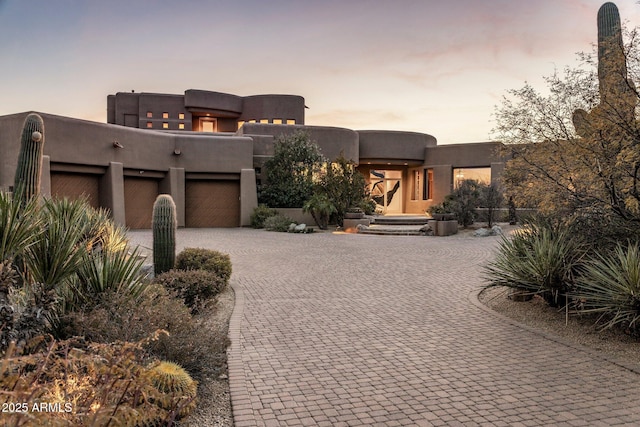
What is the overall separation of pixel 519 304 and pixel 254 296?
4.79m

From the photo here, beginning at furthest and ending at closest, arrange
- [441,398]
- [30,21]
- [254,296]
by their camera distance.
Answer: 1. [30,21]
2. [254,296]
3. [441,398]

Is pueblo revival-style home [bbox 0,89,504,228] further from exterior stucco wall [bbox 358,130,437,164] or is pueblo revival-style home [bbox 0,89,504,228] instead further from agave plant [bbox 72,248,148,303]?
agave plant [bbox 72,248,148,303]

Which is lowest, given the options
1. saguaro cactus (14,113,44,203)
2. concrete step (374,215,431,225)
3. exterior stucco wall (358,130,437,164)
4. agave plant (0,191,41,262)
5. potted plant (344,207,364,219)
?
concrete step (374,215,431,225)

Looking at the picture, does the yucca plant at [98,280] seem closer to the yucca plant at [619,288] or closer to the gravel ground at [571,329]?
the gravel ground at [571,329]

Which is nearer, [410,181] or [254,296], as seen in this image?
[254,296]

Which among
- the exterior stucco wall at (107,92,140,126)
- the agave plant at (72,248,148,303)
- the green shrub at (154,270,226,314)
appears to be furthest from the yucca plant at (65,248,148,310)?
the exterior stucco wall at (107,92,140,126)

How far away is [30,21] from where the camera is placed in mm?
14242

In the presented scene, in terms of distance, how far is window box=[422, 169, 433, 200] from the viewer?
31078mm

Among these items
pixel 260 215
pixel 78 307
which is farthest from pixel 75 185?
pixel 78 307

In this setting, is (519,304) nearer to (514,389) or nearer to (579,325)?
(579,325)

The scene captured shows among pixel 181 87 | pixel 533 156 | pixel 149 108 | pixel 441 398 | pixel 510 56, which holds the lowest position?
pixel 441 398

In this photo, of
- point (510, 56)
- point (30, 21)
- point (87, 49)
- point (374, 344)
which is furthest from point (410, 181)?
point (374, 344)

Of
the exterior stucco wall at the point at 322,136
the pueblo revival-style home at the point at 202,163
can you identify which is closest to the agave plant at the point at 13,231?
the pueblo revival-style home at the point at 202,163

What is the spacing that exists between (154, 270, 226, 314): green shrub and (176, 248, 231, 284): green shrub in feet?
2.93
